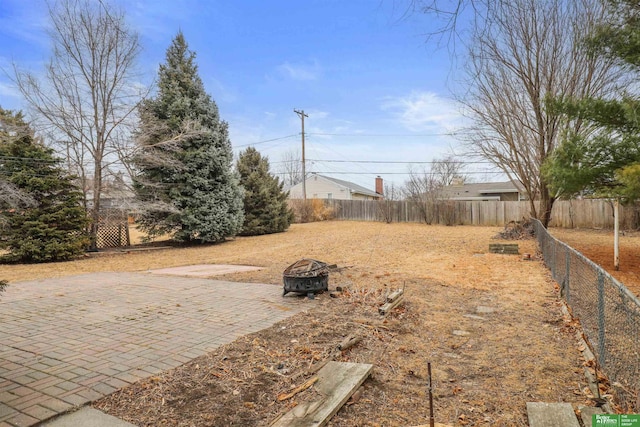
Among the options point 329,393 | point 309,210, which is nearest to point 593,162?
point 329,393

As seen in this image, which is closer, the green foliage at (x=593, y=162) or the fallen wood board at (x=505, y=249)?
the green foliage at (x=593, y=162)

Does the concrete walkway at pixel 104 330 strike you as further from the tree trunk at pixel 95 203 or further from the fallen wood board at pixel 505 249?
the fallen wood board at pixel 505 249

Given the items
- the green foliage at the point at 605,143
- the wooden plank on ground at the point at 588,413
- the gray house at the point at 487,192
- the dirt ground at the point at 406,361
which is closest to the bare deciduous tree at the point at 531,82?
the green foliage at the point at 605,143

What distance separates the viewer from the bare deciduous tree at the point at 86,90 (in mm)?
13047

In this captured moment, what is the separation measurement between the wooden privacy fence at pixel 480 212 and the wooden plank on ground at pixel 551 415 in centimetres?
1606

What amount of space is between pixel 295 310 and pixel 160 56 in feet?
44.1

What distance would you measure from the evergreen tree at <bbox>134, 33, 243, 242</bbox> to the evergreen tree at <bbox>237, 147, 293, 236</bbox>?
2.98 meters

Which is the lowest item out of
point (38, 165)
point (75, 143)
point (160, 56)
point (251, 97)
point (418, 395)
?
point (418, 395)

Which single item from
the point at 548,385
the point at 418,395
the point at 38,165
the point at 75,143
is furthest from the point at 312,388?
the point at 75,143

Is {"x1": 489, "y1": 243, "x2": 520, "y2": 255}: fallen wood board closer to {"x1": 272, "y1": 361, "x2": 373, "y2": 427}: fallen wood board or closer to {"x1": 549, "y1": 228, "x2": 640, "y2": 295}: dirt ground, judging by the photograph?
{"x1": 549, "y1": 228, "x2": 640, "y2": 295}: dirt ground

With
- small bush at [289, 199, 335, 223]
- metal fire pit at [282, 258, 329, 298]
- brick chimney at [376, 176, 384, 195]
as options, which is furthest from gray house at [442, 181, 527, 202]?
metal fire pit at [282, 258, 329, 298]

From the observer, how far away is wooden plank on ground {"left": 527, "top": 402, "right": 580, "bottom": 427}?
90.4 inches

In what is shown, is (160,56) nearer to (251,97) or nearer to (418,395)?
(251,97)

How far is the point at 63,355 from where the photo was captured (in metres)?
3.52
